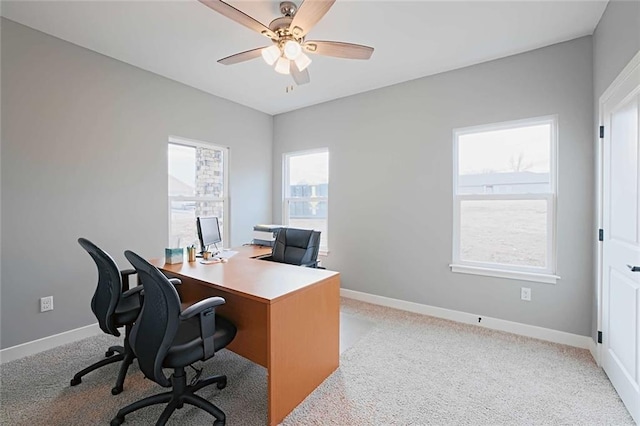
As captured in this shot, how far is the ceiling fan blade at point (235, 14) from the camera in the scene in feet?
5.49

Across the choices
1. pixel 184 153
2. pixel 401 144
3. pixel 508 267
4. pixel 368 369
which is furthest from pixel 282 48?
pixel 508 267

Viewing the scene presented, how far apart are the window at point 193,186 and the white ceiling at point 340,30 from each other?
0.93 meters

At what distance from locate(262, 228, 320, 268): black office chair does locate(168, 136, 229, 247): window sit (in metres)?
1.05

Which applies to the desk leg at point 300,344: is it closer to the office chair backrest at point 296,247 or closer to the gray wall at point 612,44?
the office chair backrest at point 296,247

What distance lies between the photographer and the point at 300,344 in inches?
74.0

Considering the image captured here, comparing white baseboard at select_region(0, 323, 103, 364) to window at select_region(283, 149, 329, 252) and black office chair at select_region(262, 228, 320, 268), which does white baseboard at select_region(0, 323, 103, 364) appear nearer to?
black office chair at select_region(262, 228, 320, 268)

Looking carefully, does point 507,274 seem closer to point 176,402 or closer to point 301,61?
point 301,61

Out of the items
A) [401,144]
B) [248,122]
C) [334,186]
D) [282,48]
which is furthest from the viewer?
[248,122]

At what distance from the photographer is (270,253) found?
132 inches

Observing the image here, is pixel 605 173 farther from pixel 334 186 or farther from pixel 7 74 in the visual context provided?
pixel 7 74

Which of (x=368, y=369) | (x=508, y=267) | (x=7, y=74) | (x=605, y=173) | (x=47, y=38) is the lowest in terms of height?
(x=368, y=369)

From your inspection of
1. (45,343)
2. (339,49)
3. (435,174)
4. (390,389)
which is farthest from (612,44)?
(45,343)

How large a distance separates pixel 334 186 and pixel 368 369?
2490 mm

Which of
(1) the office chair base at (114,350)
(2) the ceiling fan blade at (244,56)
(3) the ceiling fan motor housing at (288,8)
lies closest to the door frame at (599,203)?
(3) the ceiling fan motor housing at (288,8)
